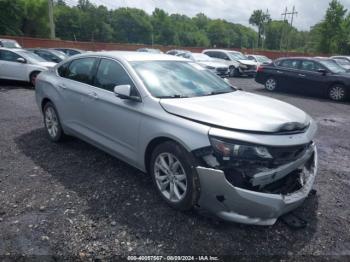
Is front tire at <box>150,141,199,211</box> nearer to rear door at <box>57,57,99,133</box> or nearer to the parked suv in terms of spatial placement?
rear door at <box>57,57,99,133</box>

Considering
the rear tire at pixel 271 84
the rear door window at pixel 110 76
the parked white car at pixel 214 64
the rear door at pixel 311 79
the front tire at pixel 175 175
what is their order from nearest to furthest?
the front tire at pixel 175 175 → the rear door window at pixel 110 76 → the rear door at pixel 311 79 → the rear tire at pixel 271 84 → the parked white car at pixel 214 64

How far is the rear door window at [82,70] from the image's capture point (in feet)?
15.1

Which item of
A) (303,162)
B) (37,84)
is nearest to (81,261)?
(303,162)

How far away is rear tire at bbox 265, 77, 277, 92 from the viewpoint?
1362cm

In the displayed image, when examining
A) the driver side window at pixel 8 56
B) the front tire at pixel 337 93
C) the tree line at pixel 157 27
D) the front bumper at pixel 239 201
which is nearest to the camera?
the front bumper at pixel 239 201

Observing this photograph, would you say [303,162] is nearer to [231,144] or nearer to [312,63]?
[231,144]

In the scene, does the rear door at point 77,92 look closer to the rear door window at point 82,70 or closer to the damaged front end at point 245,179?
the rear door window at point 82,70

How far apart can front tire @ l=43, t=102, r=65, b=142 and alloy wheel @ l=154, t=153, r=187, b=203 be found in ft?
8.19

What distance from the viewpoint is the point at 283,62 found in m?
13.3

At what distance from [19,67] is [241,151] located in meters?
11.2

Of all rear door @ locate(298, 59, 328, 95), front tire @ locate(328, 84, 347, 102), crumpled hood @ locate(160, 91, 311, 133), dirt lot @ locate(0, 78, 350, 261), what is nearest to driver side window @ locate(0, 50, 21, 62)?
dirt lot @ locate(0, 78, 350, 261)

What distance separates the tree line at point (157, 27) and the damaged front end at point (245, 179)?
53389 millimetres

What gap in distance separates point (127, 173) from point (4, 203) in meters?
1.50

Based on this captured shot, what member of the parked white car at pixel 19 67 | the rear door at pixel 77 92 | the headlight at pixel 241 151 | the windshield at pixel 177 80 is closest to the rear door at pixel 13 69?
the parked white car at pixel 19 67
